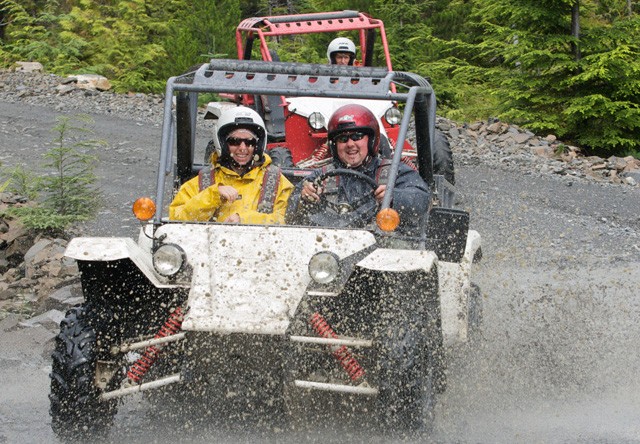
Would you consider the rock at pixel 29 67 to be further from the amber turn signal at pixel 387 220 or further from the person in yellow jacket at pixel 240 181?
the amber turn signal at pixel 387 220

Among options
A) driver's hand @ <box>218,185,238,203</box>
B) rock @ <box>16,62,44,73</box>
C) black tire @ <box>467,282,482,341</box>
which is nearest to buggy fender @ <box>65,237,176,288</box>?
driver's hand @ <box>218,185,238,203</box>

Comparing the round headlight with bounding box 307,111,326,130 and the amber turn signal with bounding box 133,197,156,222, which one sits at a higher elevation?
the amber turn signal with bounding box 133,197,156,222

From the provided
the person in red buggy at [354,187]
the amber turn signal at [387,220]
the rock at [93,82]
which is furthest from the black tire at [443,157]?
the rock at [93,82]

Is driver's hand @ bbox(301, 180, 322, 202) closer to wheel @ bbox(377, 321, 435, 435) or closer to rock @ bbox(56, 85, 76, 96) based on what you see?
wheel @ bbox(377, 321, 435, 435)

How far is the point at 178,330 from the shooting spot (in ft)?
16.7

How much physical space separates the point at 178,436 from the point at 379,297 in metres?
1.28

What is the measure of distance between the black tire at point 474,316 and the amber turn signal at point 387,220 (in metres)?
1.23

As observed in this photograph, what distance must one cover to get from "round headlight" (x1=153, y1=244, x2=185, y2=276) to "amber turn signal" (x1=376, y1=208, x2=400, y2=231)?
1.05 metres

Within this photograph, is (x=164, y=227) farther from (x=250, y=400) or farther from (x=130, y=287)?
(x=250, y=400)

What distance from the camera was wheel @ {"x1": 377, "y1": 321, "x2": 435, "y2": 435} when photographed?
4898 millimetres

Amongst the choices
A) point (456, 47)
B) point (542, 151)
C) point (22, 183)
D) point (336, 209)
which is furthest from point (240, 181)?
point (456, 47)

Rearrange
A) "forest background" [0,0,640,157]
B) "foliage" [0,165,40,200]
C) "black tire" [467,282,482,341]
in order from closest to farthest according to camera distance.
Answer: "black tire" [467,282,482,341]
"foliage" [0,165,40,200]
"forest background" [0,0,640,157]

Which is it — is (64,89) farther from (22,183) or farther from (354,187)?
(354,187)

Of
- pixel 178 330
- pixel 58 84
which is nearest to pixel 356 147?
pixel 178 330
